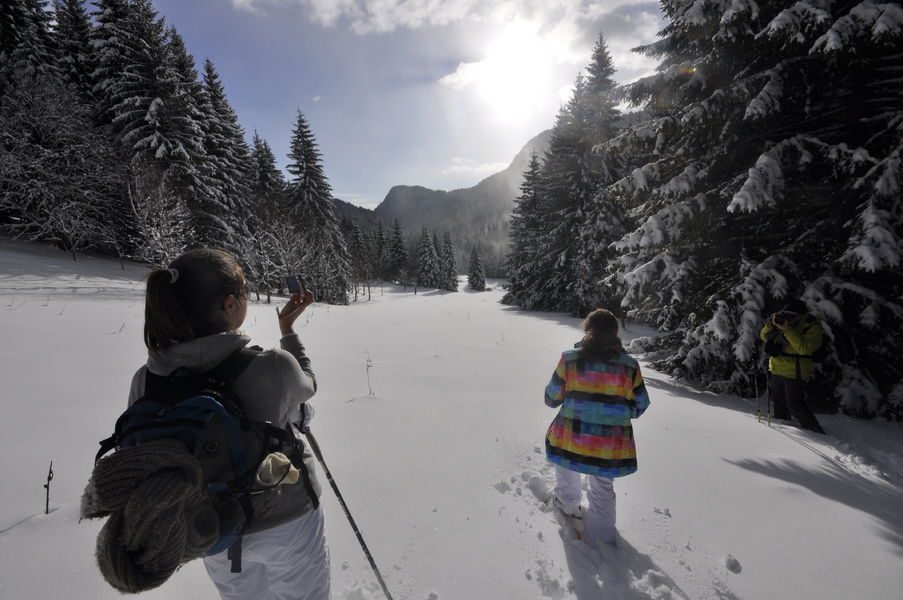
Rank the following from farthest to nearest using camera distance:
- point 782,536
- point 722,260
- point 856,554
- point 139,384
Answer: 1. point 722,260
2. point 782,536
3. point 856,554
4. point 139,384

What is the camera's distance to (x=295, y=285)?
2.26 metres

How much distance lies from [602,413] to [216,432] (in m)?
2.70

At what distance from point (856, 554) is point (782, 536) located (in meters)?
0.44

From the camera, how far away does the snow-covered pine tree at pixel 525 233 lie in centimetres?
2922

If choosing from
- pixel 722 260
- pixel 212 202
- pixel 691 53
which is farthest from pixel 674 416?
pixel 212 202

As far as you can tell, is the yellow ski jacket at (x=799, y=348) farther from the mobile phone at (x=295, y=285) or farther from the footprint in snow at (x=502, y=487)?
the mobile phone at (x=295, y=285)

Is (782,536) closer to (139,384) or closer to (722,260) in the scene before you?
(139,384)

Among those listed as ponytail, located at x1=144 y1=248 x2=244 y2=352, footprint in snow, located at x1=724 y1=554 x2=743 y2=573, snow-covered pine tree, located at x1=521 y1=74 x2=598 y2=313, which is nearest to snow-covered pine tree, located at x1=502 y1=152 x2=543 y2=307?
snow-covered pine tree, located at x1=521 y1=74 x2=598 y2=313

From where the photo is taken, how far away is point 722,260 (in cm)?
741

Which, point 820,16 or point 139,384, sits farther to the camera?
point 820,16

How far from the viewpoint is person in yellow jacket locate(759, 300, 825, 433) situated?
5.37 meters

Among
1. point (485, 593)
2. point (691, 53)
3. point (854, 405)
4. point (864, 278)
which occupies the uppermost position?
point (691, 53)

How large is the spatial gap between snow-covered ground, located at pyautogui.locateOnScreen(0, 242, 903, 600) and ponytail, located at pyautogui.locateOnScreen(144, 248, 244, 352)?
1990mm

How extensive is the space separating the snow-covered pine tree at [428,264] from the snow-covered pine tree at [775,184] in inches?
2144
